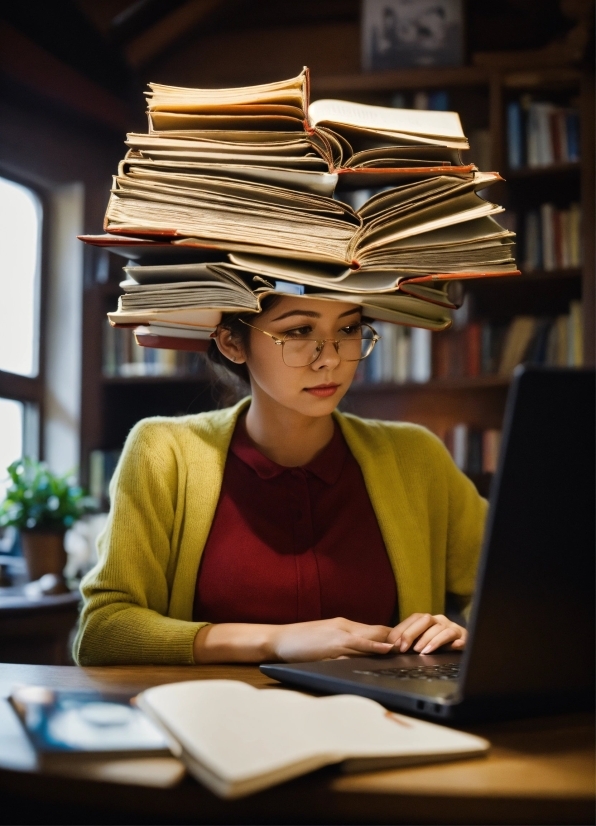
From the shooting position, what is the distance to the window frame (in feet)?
11.3

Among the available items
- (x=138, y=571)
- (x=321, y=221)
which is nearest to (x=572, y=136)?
(x=321, y=221)

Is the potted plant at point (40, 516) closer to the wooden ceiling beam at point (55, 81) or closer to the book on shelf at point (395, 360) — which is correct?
the book on shelf at point (395, 360)

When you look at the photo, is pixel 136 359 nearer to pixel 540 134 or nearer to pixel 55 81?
pixel 55 81

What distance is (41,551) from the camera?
9.43 feet

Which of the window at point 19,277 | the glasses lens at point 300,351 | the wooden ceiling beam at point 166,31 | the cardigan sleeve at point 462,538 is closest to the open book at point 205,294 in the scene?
the glasses lens at point 300,351

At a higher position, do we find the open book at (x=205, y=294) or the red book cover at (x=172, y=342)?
the open book at (x=205, y=294)

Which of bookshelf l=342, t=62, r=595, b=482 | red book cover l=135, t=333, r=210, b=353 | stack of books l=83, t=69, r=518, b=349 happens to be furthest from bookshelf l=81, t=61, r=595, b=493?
stack of books l=83, t=69, r=518, b=349

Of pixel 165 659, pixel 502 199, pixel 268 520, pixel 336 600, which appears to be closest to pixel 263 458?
pixel 268 520

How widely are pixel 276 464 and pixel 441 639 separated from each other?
506 mm

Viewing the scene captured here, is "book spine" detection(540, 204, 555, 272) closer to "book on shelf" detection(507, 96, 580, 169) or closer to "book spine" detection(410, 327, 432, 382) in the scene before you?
"book on shelf" detection(507, 96, 580, 169)

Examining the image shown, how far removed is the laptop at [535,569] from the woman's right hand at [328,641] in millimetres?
242

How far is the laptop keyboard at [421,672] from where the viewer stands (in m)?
0.84

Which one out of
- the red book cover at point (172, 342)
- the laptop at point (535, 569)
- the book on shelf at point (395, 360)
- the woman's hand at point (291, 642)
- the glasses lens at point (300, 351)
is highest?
the book on shelf at point (395, 360)

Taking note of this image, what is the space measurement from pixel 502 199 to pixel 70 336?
5.87 feet
